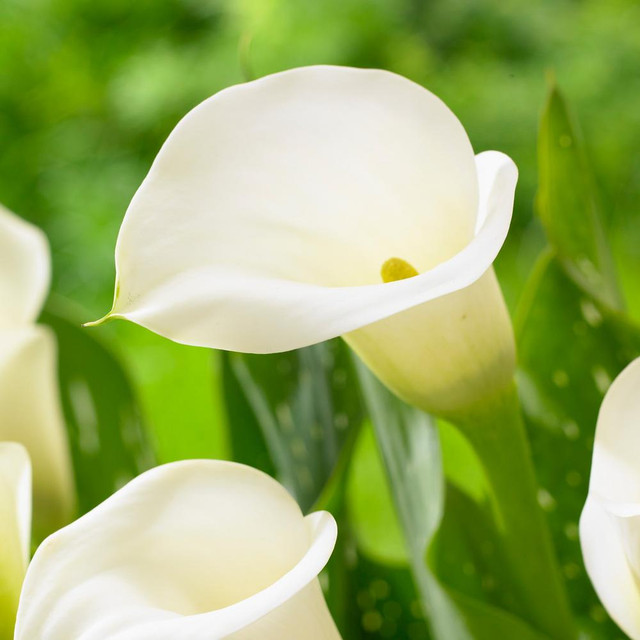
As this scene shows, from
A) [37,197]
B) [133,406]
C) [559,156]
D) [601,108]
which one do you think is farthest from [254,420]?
[37,197]

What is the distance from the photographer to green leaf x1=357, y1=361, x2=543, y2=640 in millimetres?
242

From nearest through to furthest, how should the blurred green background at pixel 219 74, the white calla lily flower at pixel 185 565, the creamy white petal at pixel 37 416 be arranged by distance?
1. the white calla lily flower at pixel 185 565
2. the creamy white petal at pixel 37 416
3. the blurred green background at pixel 219 74

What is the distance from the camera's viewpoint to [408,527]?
27 centimetres

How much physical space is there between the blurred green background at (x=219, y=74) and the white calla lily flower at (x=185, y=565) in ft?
3.08

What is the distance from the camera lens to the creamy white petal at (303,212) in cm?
18

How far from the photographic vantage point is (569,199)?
1.02ft

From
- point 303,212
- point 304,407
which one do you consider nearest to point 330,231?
point 303,212

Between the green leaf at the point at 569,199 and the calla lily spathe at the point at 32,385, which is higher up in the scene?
the green leaf at the point at 569,199

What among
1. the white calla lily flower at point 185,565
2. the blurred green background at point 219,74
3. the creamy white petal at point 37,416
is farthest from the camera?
the blurred green background at point 219,74

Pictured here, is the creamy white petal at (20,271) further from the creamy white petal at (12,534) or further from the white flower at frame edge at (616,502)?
the white flower at frame edge at (616,502)

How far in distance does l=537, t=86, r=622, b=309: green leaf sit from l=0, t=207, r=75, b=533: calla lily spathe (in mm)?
171

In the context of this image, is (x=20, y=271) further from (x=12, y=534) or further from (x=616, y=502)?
(x=616, y=502)

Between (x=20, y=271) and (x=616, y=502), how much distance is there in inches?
8.6

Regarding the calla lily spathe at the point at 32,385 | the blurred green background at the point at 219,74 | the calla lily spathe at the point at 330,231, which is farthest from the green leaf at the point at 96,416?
the blurred green background at the point at 219,74
